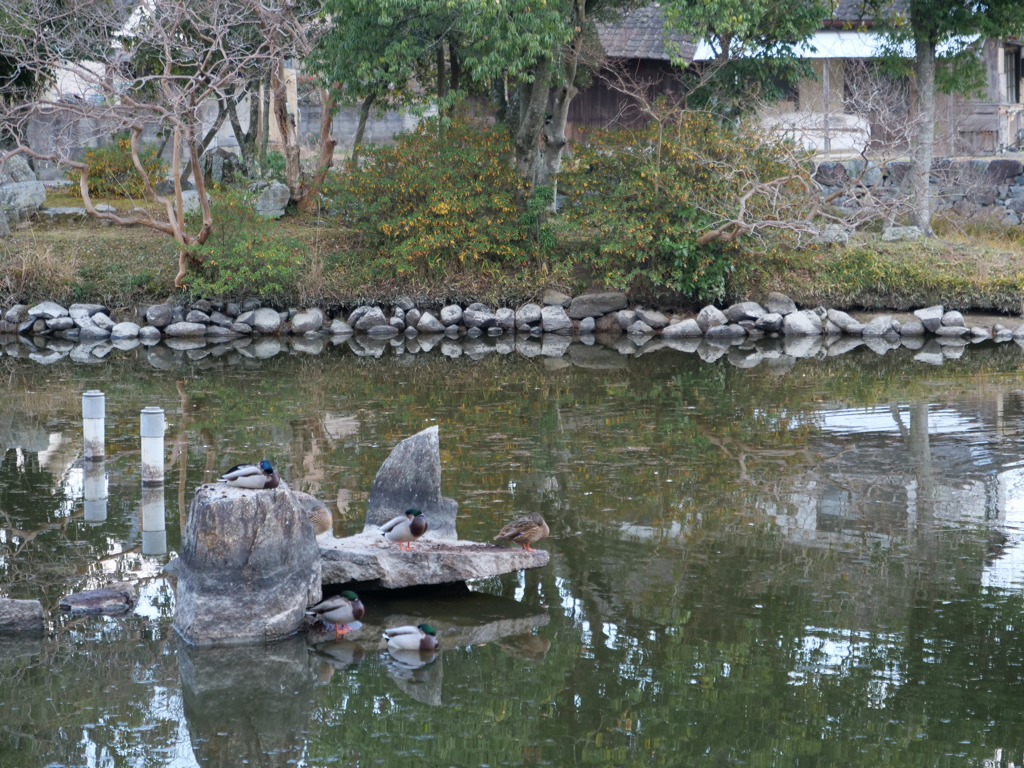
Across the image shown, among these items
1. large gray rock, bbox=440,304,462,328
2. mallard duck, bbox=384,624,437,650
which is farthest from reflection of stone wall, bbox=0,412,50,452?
large gray rock, bbox=440,304,462,328

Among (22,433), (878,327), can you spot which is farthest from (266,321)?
(878,327)

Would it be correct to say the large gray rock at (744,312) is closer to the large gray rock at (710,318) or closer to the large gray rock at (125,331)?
the large gray rock at (710,318)

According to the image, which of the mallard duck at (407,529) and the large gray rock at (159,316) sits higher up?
the large gray rock at (159,316)

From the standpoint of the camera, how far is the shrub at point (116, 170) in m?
24.2

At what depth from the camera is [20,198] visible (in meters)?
23.3

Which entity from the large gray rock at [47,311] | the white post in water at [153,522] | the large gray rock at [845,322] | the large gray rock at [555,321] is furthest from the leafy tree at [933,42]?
the large gray rock at [47,311]

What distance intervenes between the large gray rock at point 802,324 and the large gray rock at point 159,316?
1190 centimetres

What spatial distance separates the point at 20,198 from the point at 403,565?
777 inches

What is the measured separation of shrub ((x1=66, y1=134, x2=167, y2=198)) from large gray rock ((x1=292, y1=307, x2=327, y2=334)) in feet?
18.9

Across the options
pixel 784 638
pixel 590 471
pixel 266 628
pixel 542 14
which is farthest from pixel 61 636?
pixel 542 14

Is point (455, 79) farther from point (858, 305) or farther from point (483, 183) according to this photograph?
point (858, 305)

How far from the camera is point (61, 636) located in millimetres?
6559

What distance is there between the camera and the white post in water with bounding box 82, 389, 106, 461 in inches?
400

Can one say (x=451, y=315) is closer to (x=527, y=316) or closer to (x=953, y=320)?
(x=527, y=316)
